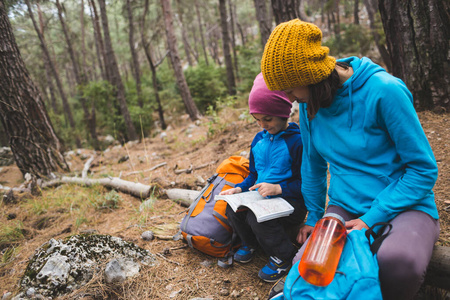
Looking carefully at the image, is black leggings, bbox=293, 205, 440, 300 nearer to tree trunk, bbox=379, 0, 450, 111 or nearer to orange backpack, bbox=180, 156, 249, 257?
orange backpack, bbox=180, 156, 249, 257

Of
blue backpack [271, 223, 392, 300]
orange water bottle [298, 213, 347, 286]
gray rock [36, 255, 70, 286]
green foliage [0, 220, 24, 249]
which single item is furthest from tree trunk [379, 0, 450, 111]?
green foliage [0, 220, 24, 249]

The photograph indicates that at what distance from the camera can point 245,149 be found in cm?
442

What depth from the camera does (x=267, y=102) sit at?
6.93 ft

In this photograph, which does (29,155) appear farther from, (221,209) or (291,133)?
(291,133)

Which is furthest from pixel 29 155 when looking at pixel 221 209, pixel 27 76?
pixel 221 209

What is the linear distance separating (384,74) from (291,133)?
871 mm

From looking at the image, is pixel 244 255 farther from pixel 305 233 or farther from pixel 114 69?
pixel 114 69

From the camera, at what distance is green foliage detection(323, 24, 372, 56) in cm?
1348

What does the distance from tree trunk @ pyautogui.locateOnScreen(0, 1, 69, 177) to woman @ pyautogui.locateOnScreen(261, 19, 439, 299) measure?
535 cm

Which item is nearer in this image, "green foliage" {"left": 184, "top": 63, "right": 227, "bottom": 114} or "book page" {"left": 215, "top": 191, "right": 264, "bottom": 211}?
"book page" {"left": 215, "top": 191, "right": 264, "bottom": 211}

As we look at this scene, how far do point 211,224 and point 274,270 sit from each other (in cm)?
66

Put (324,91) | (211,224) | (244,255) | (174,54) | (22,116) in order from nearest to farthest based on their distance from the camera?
1. (324,91)
2. (244,255)
3. (211,224)
4. (22,116)
5. (174,54)

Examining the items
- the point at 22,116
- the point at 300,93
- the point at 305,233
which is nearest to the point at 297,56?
the point at 300,93

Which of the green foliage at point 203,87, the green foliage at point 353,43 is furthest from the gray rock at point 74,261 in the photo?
the green foliage at point 353,43
